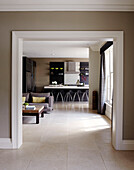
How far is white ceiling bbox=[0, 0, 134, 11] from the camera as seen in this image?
335cm

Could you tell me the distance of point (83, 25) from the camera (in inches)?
139

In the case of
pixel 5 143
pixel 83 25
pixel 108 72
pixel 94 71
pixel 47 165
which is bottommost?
pixel 47 165

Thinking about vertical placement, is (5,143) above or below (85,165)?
above

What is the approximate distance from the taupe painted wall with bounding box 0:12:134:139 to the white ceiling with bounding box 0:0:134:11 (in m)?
0.07

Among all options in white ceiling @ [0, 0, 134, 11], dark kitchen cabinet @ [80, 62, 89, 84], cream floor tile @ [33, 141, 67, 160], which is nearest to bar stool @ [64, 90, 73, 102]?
dark kitchen cabinet @ [80, 62, 89, 84]

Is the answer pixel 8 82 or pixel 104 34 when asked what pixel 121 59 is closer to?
pixel 104 34

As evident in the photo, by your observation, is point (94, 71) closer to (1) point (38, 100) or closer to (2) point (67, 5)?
(1) point (38, 100)

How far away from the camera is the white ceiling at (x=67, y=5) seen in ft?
11.0

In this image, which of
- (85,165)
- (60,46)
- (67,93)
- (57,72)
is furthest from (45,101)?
(57,72)

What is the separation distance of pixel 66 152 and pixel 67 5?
266 centimetres

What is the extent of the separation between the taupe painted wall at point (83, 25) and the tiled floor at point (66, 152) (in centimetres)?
61

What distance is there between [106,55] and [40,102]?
3.23 metres

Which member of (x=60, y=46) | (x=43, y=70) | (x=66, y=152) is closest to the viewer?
(x=66, y=152)

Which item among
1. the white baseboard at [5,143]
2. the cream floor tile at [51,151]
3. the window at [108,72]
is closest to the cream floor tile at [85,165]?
the cream floor tile at [51,151]
